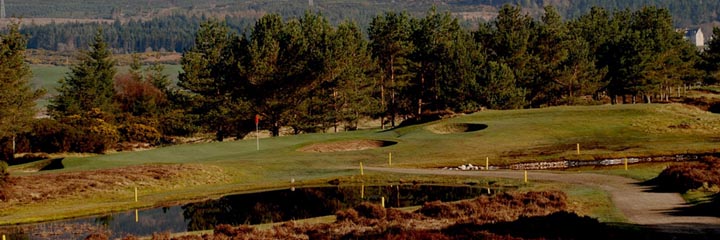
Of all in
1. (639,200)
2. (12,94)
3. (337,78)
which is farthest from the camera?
(337,78)

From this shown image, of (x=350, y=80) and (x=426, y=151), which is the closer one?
(x=426, y=151)

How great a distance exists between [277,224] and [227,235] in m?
4.23

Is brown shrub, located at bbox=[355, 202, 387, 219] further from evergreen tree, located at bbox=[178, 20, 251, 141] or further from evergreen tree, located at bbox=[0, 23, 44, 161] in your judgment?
evergreen tree, located at bbox=[178, 20, 251, 141]

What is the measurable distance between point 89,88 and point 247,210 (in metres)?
98.3

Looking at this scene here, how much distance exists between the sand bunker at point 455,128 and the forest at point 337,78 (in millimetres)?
21927

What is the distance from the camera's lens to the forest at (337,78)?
4309 inches

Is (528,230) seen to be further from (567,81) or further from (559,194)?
(567,81)

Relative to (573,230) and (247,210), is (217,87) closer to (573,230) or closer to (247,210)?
(247,210)

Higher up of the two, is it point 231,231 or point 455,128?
point 231,231

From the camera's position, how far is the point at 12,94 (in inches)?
4018

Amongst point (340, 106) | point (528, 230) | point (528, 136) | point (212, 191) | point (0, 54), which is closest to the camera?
point (528, 230)

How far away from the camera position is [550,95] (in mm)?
125062

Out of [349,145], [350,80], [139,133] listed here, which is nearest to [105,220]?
[349,145]

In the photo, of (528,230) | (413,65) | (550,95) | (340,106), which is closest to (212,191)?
(528,230)
